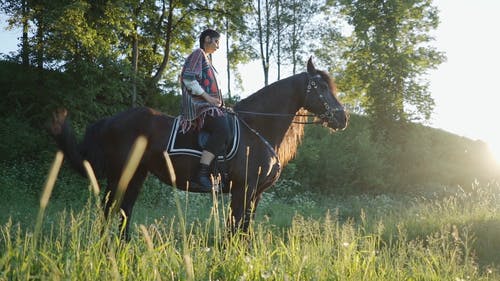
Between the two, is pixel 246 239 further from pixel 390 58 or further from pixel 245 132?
pixel 390 58

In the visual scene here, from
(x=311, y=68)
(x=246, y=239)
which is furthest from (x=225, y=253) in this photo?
(x=311, y=68)

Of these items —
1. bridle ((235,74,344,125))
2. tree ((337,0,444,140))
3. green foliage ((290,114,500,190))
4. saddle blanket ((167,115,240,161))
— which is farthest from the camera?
tree ((337,0,444,140))

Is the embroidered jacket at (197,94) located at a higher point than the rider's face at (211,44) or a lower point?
lower

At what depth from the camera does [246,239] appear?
500 centimetres

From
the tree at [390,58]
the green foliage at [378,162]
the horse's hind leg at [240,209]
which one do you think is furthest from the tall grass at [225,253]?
the tree at [390,58]

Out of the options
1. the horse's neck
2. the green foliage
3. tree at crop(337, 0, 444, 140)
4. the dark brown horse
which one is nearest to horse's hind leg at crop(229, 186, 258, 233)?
the dark brown horse

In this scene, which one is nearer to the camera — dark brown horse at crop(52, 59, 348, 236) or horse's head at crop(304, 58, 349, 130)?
dark brown horse at crop(52, 59, 348, 236)

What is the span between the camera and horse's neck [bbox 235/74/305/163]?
20.1ft

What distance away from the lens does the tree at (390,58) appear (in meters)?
20.8

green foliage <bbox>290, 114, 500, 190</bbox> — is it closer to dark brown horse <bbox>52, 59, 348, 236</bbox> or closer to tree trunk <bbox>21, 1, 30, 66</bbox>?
tree trunk <bbox>21, 1, 30, 66</bbox>

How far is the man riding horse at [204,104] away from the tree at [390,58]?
16.0 metres

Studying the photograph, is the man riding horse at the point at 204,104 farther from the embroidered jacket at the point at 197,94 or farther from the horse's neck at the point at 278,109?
the horse's neck at the point at 278,109

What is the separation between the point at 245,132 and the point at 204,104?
702mm

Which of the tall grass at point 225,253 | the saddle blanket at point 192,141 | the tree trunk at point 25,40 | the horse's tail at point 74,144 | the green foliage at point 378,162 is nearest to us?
the tall grass at point 225,253
